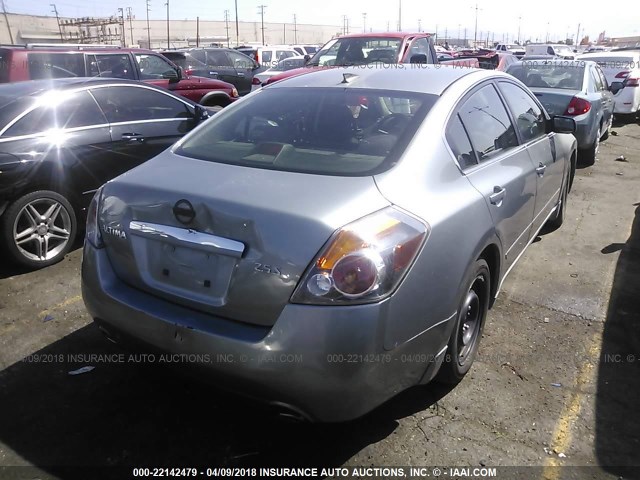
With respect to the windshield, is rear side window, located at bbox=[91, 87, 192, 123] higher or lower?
lower

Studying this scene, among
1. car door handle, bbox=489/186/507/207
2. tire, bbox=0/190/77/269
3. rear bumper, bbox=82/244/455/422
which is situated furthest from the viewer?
tire, bbox=0/190/77/269

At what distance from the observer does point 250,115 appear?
3318mm

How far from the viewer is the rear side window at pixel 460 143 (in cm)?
286

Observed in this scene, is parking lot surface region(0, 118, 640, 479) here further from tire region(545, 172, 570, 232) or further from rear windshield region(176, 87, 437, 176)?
tire region(545, 172, 570, 232)

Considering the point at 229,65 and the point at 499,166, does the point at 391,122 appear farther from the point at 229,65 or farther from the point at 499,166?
the point at 229,65

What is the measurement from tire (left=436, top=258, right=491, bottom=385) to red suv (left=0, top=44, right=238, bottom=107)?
763 cm

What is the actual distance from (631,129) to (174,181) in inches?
552

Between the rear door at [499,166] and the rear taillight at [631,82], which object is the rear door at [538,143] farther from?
the rear taillight at [631,82]

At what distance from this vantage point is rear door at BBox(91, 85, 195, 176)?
17.5 ft

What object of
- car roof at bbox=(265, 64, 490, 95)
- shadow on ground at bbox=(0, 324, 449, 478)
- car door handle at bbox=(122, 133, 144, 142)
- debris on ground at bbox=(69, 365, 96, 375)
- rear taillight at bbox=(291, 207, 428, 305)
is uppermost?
car roof at bbox=(265, 64, 490, 95)

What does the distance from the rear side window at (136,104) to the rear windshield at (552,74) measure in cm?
577

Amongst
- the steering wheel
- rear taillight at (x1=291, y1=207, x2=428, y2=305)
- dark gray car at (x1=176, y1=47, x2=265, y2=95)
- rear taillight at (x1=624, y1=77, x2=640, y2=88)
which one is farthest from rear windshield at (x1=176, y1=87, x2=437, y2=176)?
dark gray car at (x1=176, y1=47, x2=265, y2=95)

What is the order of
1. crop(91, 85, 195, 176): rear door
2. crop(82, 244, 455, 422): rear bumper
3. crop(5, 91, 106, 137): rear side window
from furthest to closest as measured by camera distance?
crop(91, 85, 195, 176): rear door
crop(5, 91, 106, 137): rear side window
crop(82, 244, 455, 422): rear bumper

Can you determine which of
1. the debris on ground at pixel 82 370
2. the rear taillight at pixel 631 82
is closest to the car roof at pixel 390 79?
the debris on ground at pixel 82 370
